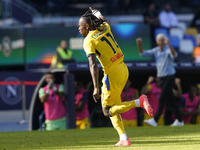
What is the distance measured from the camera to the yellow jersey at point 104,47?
477 cm

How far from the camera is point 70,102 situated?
776cm

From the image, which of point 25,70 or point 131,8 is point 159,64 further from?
point 131,8

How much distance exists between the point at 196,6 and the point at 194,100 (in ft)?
44.0

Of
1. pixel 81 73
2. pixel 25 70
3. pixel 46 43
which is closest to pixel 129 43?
pixel 46 43

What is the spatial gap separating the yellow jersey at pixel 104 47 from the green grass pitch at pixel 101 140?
3.53 ft

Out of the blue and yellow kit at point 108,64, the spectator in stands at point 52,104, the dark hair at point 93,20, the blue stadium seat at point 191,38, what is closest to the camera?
the blue and yellow kit at point 108,64

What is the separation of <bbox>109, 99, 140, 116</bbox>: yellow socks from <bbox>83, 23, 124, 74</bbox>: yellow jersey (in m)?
0.47

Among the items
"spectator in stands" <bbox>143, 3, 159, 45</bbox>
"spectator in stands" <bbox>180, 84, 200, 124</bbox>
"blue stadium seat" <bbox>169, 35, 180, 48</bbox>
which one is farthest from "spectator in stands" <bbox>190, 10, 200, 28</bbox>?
Answer: "spectator in stands" <bbox>180, 84, 200, 124</bbox>

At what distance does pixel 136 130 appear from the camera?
6617 mm

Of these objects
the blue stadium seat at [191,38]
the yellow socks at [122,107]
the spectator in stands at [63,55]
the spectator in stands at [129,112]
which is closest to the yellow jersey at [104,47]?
the yellow socks at [122,107]

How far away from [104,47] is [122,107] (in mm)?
823

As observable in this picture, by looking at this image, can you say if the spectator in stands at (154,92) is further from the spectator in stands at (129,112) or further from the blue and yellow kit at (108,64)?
the blue and yellow kit at (108,64)

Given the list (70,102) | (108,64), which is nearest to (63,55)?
A: (70,102)

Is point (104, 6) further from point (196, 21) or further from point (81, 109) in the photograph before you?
point (81, 109)
